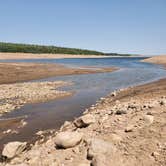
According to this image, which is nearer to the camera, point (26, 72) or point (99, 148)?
point (99, 148)

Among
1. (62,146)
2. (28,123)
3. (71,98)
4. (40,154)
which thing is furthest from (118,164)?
(71,98)

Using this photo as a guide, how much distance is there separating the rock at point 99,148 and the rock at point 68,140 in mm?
554

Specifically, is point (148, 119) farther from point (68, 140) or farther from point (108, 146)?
point (68, 140)

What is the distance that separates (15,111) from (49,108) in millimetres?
2231

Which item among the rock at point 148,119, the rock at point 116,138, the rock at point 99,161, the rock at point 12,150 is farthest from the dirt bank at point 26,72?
the rock at point 99,161

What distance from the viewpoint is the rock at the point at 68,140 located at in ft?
23.8

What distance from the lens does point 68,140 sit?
24.0ft

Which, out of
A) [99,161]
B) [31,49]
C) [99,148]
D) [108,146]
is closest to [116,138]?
[108,146]

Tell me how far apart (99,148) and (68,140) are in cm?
103

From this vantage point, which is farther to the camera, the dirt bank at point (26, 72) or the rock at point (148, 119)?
the dirt bank at point (26, 72)

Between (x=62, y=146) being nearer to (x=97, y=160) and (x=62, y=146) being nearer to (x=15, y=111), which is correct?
(x=97, y=160)

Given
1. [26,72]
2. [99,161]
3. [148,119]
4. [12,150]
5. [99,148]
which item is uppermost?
[148,119]

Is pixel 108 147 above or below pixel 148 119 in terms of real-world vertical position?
below

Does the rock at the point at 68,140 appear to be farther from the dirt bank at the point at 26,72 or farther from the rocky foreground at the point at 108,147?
the dirt bank at the point at 26,72
